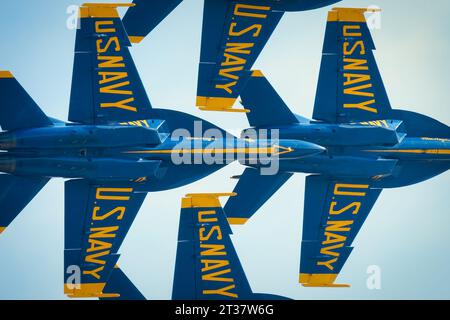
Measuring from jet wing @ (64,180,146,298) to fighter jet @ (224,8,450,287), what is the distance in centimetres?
306

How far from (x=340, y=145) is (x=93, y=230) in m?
7.22

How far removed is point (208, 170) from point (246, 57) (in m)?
3.35

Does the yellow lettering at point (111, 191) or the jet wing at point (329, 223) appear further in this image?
the jet wing at point (329, 223)

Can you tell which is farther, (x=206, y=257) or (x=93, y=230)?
(x=93, y=230)

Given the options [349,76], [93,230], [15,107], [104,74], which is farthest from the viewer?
[349,76]

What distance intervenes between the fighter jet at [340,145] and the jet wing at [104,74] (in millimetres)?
3322

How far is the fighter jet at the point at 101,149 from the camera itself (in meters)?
38.8

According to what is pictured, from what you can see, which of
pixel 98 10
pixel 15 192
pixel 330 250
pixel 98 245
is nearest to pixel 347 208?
pixel 330 250

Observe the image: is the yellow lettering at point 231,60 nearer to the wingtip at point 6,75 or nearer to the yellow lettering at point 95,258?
the wingtip at point 6,75

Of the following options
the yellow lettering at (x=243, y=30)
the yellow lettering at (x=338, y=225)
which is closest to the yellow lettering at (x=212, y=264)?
the yellow lettering at (x=338, y=225)

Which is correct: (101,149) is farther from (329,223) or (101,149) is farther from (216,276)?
(329,223)

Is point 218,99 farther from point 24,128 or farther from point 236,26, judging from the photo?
point 24,128

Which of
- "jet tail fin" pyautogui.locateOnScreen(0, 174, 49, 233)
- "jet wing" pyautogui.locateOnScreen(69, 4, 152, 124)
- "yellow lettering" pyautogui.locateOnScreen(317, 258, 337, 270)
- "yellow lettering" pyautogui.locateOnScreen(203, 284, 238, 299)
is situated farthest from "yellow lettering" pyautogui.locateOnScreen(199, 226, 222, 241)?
"jet tail fin" pyautogui.locateOnScreen(0, 174, 49, 233)

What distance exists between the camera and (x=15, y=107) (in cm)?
3866
